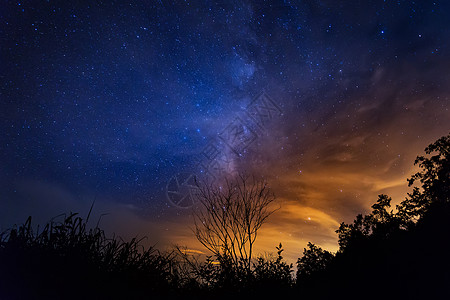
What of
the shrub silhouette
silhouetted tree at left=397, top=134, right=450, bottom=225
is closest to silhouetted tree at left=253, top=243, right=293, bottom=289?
the shrub silhouette

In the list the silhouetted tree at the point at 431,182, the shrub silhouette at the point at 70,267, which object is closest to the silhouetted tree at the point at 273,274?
the shrub silhouette at the point at 70,267

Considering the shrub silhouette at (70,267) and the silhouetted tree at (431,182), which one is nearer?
the shrub silhouette at (70,267)

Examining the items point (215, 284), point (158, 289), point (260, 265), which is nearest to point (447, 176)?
point (260, 265)

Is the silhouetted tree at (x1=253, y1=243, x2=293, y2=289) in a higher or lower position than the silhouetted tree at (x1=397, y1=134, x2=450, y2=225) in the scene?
lower

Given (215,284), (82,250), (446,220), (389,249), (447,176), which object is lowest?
(215,284)

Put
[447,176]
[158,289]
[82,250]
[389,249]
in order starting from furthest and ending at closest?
[447,176] < [389,249] < [158,289] < [82,250]

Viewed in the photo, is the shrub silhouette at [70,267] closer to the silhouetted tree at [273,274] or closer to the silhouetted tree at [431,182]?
the silhouetted tree at [273,274]

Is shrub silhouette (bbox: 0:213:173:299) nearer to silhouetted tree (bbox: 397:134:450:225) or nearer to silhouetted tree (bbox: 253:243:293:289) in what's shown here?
silhouetted tree (bbox: 253:243:293:289)

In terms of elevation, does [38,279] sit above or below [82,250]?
below

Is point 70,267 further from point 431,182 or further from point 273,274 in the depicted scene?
point 431,182

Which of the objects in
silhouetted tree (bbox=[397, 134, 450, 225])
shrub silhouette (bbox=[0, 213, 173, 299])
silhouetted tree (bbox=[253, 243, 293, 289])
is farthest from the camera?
silhouetted tree (bbox=[397, 134, 450, 225])

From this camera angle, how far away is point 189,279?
207 inches

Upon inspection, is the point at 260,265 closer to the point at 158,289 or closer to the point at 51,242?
the point at 158,289

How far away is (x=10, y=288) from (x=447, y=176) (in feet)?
74.3
